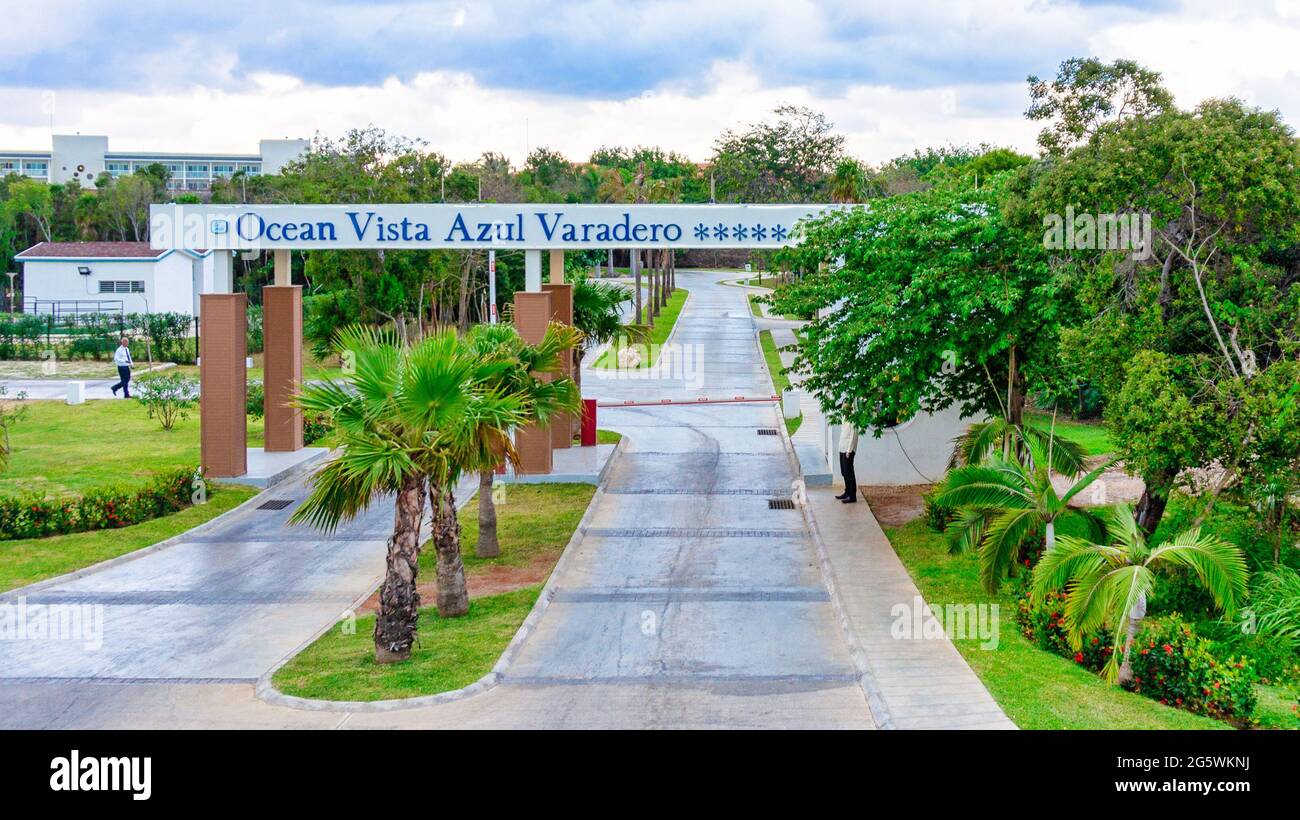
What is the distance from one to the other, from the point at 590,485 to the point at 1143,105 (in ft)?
39.7

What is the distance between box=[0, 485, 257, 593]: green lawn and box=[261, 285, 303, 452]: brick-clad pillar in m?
4.28

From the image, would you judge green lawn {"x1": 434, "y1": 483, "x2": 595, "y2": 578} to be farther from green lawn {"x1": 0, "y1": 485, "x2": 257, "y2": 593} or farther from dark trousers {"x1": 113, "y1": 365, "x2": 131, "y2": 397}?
dark trousers {"x1": 113, "y1": 365, "x2": 131, "y2": 397}

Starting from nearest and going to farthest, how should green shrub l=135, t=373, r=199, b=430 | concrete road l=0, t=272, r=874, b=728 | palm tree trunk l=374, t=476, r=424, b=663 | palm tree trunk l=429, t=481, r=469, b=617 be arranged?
concrete road l=0, t=272, r=874, b=728 < palm tree trunk l=374, t=476, r=424, b=663 < palm tree trunk l=429, t=481, r=469, b=617 < green shrub l=135, t=373, r=199, b=430

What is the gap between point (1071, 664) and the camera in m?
13.0

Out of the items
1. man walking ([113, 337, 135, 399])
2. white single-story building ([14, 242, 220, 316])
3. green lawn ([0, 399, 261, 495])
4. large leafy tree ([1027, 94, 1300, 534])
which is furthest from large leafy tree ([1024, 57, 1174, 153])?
white single-story building ([14, 242, 220, 316])

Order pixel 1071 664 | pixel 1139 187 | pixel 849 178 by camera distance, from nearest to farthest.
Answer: pixel 1071 664 < pixel 1139 187 < pixel 849 178

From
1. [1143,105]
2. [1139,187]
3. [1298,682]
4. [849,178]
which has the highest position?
[849,178]

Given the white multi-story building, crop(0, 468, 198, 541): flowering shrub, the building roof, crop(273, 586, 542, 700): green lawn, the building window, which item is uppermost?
the white multi-story building

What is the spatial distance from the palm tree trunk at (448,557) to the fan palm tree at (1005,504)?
5802mm

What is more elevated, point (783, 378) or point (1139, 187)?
point (1139, 187)

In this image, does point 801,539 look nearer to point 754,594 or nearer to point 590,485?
point 754,594

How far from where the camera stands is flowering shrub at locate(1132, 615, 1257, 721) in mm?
11508

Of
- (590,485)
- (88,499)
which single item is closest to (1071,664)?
(590,485)

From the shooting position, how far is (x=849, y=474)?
73.5 feet
